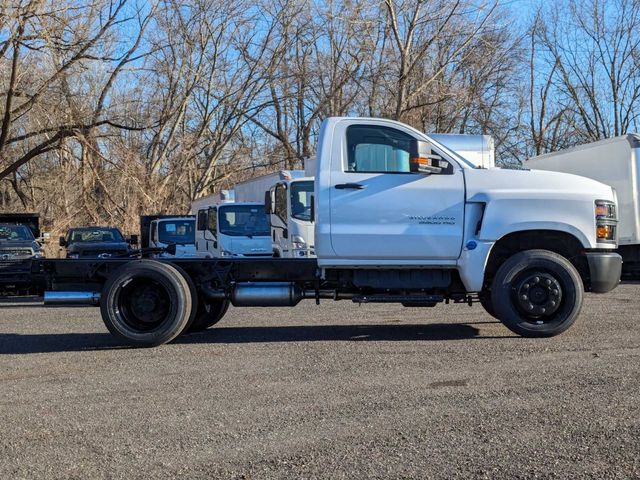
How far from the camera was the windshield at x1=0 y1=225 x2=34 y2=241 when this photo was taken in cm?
1733

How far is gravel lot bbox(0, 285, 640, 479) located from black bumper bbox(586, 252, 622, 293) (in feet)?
2.11

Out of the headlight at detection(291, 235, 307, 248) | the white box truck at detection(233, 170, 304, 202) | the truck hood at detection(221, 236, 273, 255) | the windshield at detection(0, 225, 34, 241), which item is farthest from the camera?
the white box truck at detection(233, 170, 304, 202)

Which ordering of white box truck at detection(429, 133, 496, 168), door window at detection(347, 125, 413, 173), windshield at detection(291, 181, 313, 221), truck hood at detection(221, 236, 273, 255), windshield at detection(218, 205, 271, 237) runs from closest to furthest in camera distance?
1. door window at detection(347, 125, 413, 173)
2. white box truck at detection(429, 133, 496, 168)
3. windshield at detection(291, 181, 313, 221)
4. truck hood at detection(221, 236, 273, 255)
5. windshield at detection(218, 205, 271, 237)

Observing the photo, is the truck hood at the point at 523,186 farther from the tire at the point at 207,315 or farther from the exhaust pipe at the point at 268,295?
the tire at the point at 207,315

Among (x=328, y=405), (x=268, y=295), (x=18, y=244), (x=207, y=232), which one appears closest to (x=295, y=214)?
(x=207, y=232)

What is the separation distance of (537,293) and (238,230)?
434 inches

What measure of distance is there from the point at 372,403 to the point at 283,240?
9804 mm

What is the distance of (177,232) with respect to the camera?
23047 millimetres

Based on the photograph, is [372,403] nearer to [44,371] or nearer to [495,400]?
[495,400]

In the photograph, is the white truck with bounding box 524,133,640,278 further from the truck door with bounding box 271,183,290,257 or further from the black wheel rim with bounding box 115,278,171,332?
the black wheel rim with bounding box 115,278,171,332

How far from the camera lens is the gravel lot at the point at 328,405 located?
4398 mm

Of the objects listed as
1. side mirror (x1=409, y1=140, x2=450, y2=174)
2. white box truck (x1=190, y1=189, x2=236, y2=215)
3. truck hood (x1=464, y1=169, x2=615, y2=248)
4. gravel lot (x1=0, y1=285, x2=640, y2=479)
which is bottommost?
gravel lot (x1=0, y1=285, x2=640, y2=479)

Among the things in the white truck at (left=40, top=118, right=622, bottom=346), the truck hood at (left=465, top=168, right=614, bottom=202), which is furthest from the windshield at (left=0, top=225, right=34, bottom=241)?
the truck hood at (left=465, top=168, right=614, bottom=202)

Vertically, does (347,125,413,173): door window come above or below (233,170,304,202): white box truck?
below
